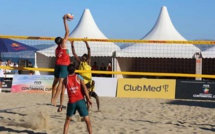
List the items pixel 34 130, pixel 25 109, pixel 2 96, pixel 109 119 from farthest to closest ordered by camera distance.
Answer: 1. pixel 2 96
2. pixel 25 109
3. pixel 109 119
4. pixel 34 130

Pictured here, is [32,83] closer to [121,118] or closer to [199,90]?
[199,90]

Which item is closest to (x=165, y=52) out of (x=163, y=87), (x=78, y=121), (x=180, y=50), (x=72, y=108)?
(x=180, y=50)

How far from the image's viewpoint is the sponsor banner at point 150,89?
47.5 feet

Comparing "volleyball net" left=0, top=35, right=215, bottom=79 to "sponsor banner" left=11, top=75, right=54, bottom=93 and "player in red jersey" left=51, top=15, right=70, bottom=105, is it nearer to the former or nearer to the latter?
"sponsor banner" left=11, top=75, right=54, bottom=93

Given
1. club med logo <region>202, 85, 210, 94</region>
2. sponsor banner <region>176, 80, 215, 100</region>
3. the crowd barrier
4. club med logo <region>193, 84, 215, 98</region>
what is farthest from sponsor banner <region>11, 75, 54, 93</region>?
club med logo <region>202, 85, 210, 94</region>

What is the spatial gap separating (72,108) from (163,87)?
845 cm

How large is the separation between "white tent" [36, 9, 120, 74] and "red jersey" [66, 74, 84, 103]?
1243 centimetres

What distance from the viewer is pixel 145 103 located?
12641 millimetres

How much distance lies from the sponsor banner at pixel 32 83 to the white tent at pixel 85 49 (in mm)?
3454

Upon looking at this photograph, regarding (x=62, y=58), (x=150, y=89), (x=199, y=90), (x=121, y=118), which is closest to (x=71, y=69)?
(x=62, y=58)

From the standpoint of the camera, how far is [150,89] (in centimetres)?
1458

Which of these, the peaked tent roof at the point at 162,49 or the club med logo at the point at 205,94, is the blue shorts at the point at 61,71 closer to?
the club med logo at the point at 205,94

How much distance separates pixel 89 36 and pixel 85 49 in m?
1.37

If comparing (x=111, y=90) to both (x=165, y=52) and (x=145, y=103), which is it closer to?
(x=145, y=103)
